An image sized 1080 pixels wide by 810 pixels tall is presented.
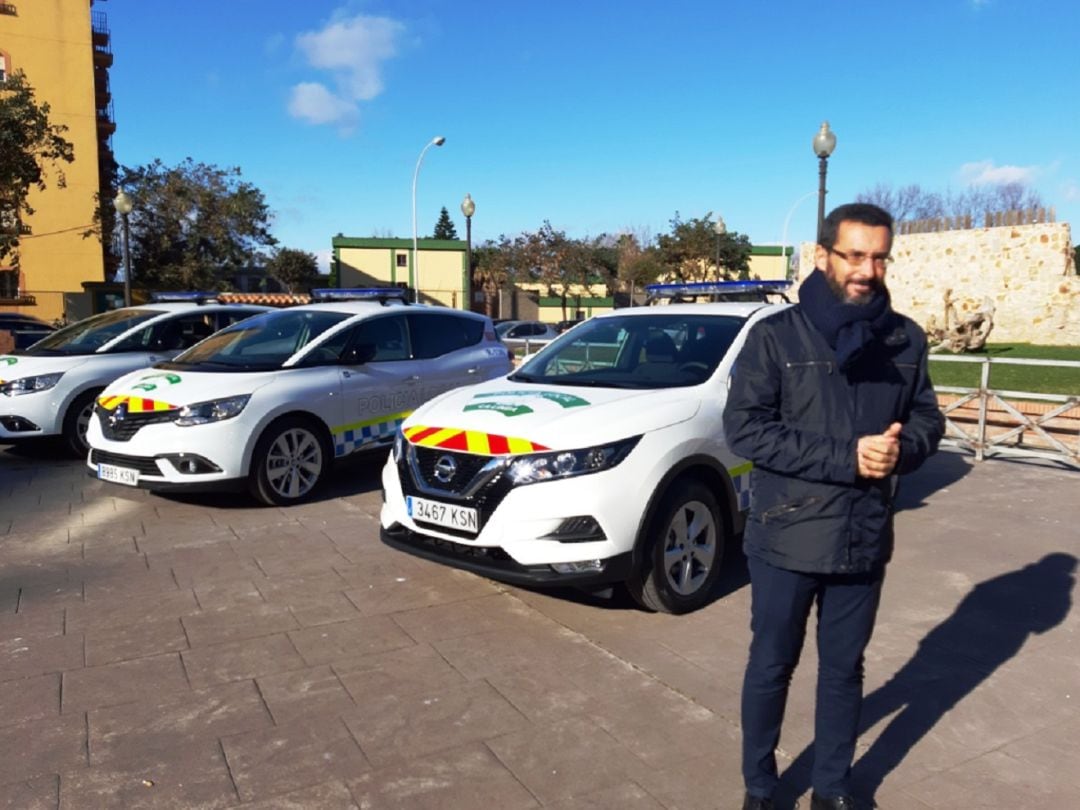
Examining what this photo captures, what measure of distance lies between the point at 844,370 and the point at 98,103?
155 feet

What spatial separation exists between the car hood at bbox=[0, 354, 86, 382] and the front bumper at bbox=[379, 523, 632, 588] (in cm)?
600

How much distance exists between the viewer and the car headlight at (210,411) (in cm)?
636

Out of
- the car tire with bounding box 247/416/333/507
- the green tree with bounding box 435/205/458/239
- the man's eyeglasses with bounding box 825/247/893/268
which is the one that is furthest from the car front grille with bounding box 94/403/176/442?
the green tree with bounding box 435/205/458/239

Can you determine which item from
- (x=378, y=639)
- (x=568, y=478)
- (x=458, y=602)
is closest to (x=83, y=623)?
(x=378, y=639)

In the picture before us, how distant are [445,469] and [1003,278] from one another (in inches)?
1031

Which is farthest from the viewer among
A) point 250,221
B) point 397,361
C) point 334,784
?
point 250,221

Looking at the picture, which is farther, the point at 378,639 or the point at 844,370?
the point at 378,639

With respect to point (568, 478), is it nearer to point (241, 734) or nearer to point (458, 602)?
point (458, 602)

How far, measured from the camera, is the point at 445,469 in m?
4.43

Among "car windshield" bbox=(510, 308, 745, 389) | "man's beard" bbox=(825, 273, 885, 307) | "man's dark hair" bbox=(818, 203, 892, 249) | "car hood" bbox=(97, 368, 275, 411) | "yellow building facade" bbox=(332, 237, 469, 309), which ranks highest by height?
"yellow building facade" bbox=(332, 237, 469, 309)

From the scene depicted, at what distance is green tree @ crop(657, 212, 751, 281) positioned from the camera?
153 ft

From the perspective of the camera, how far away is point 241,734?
129 inches

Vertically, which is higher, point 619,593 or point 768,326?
point 768,326

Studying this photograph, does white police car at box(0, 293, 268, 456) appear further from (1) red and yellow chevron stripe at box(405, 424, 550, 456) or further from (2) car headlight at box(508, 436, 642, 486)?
(2) car headlight at box(508, 436, 642, 486)
